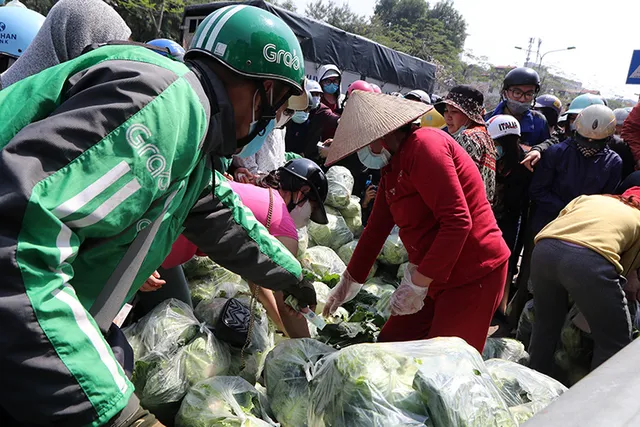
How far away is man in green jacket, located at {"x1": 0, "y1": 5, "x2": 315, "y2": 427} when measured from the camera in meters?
0.83

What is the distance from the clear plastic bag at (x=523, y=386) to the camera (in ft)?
6.35

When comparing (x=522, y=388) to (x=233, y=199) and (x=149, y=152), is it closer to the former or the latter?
(x=233, y=199)

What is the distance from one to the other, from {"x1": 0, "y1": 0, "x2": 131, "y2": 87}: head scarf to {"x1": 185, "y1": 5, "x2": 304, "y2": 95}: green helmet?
1.01 meters

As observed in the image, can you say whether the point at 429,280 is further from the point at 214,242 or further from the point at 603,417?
the point at 603,417

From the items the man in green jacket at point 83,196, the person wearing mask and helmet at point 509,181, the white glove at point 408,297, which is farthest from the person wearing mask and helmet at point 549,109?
the man in green jacket at point 83,196

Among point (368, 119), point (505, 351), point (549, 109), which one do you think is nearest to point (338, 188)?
point (505, 351)

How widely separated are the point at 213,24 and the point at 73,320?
99cm

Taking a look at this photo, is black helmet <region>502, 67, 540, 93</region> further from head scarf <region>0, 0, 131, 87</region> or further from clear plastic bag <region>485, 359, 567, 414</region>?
head scarf <region>0, 0, 131, 87</region>

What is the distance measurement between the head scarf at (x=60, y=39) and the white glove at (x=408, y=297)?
1.88 m

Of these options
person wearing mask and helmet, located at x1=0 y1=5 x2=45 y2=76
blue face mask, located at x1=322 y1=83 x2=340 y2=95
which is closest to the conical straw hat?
person wearing mask and helmet, located at x1=0 y1=5 x2=45 y2=76

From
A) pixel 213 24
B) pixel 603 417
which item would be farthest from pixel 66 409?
pixel 213 24

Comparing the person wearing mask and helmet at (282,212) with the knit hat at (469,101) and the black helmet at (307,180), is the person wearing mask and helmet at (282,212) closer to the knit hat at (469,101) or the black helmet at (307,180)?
the black helmet at (307,180)

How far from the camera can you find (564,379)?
3373 millimetres

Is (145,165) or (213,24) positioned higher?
(213,24)
